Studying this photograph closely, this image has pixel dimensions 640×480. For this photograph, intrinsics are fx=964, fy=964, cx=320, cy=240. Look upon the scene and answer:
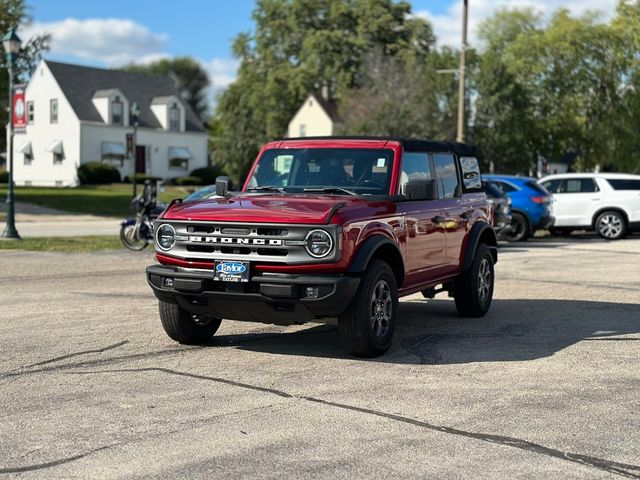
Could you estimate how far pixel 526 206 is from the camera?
23922 millimetres

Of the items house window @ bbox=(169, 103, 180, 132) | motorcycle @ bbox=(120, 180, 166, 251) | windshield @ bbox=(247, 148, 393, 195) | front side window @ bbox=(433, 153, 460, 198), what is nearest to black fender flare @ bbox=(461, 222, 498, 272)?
front side window @ bbox=(433, 153, 460, 198)

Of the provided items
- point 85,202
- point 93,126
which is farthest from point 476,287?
point 93,126

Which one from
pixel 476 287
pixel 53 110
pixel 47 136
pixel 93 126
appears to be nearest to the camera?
pixel 476 287

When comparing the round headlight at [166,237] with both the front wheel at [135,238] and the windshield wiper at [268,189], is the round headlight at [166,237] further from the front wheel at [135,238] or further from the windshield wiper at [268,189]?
the front wheel at [135,238]

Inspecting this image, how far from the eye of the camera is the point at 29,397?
658 centimetres

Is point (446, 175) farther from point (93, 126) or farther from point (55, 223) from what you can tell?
point (93, 126)

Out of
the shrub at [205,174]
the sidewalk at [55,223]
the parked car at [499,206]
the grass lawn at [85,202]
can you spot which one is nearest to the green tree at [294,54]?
the shrub at [205,174]

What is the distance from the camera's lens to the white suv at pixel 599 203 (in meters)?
25.6

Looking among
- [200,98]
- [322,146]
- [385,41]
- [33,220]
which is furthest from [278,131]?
[322,146]

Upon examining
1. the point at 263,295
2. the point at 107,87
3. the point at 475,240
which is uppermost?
the point at 107,87

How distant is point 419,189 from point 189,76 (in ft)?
386

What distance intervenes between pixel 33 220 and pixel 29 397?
2862 cm

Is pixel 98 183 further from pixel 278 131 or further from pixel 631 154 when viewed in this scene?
pixel 631 154

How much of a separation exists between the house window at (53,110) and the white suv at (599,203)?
46751 mm
